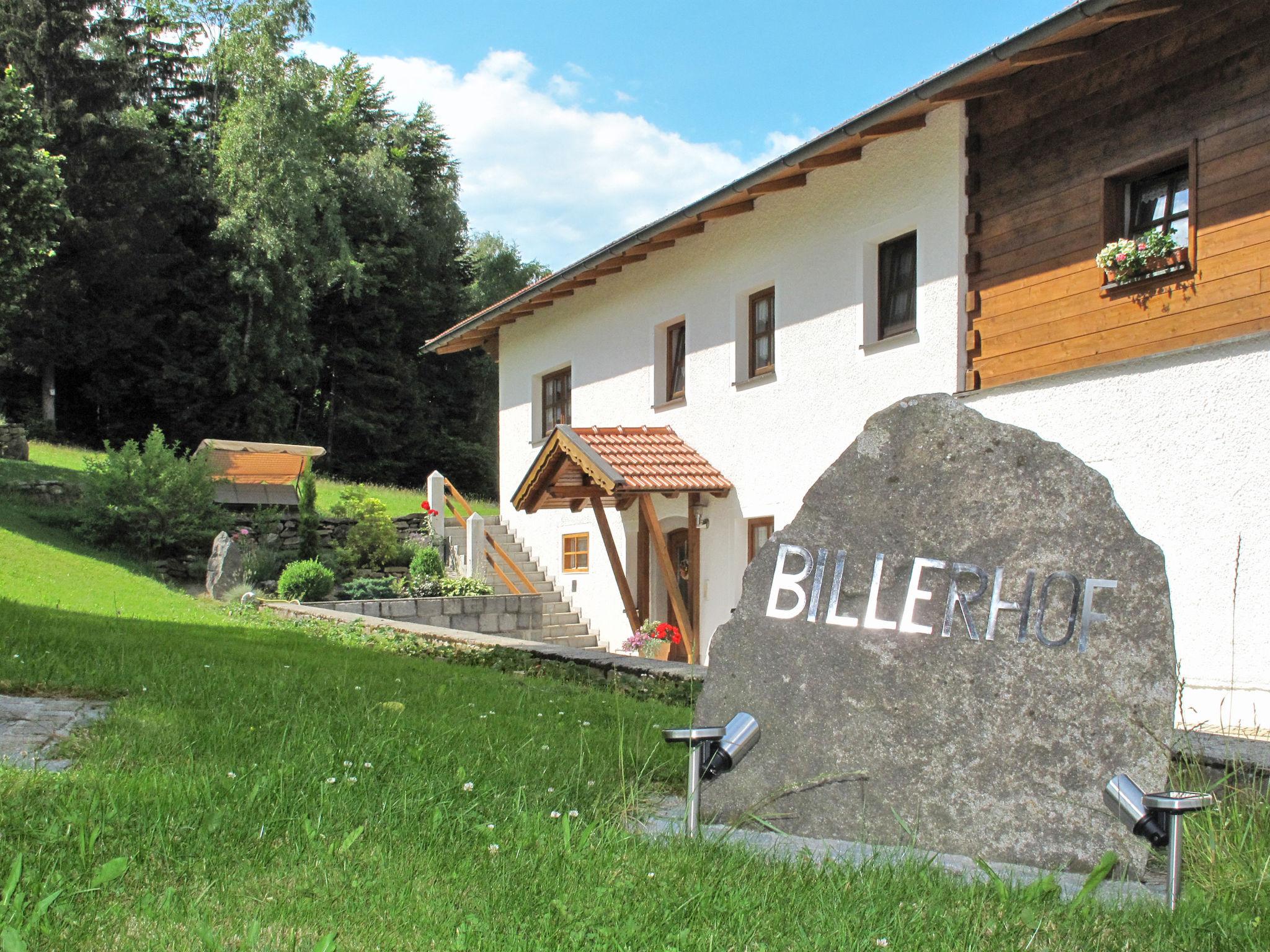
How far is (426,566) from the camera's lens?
1936 cm

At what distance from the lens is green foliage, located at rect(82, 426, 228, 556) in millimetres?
19453

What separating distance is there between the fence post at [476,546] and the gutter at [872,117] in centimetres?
456

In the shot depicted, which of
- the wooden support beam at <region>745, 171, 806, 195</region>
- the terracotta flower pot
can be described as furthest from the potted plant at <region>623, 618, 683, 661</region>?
the wooden support beam at <region>745, 171, 806, 195</region>

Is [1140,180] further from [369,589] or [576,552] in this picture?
[369,589]

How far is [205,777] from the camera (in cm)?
371

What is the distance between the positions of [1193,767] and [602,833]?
219 cm

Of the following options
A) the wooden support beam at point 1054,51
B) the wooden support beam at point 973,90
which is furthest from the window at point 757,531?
the wooden support beam at point 1054,51

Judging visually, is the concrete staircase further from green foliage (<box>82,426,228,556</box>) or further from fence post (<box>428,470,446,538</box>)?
green foliage (<box>82,426,228,556</box>)

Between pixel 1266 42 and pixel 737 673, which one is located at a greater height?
pixel 1266 42

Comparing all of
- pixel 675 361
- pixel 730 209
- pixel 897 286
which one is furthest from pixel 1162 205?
pixel 675 361

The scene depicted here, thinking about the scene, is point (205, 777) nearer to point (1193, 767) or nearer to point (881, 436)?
point (881, 436)

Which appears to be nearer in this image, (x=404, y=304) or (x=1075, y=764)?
(x=1075, y=764)

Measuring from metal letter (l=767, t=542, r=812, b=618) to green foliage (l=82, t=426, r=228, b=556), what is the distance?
17.4 m

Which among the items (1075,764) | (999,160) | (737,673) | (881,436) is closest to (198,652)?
(737,673)
